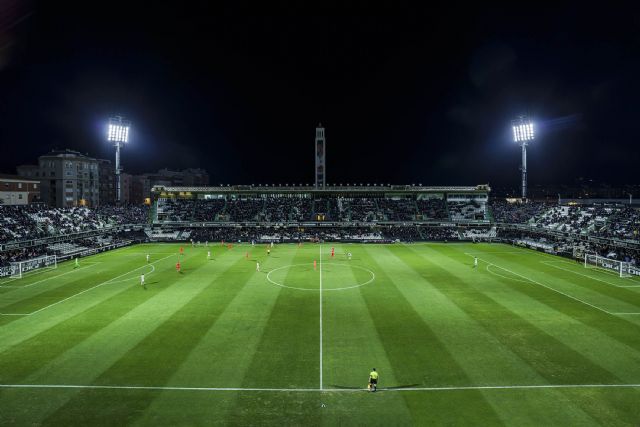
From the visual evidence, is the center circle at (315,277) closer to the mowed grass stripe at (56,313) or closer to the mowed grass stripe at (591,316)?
the mowed grass stripe at (56,313)

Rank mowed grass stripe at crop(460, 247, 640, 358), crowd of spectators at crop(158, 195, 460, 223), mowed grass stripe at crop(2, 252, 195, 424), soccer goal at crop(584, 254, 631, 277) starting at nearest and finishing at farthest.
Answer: mowed grass stripe at crop(2, 252, 195, 424), mowed grass stripe at crop(460, 247, 640, 358), soccer goal at crop(584, 254, 631, 277), crowd of spectators at crop(158, 195, 460, 223)

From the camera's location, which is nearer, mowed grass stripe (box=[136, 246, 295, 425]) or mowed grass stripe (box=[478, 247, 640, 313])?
mowed grass stripe (box=[136, 246, 295, 425])

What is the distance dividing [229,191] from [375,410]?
74543 millimetres

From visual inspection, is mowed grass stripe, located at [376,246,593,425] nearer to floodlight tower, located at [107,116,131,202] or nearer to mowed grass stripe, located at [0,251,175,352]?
mowed grass stripe, located at [0,251,175,352]

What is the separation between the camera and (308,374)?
16.1 m

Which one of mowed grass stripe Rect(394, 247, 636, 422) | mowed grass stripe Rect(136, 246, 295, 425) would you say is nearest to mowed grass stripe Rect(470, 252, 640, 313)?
mowed grass stripe Rect(394, 247, 636, 422)

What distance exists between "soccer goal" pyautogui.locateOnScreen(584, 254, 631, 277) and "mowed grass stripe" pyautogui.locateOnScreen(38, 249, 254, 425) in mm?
36312

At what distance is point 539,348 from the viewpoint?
18672mm

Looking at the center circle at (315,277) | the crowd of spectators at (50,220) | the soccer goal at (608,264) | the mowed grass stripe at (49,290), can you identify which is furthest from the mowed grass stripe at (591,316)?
the crowd of spectators at (50,220)

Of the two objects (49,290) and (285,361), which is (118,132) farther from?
(285,361)

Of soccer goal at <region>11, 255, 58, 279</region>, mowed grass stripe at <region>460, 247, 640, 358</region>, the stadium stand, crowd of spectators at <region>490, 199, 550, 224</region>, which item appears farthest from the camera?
crowd of spectators at <region>490, 199, 550, 224</region>

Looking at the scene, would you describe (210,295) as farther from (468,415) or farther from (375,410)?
(468,415)

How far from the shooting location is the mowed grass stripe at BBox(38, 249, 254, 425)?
43.6ft

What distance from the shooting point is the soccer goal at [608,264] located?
3700 centimetres
